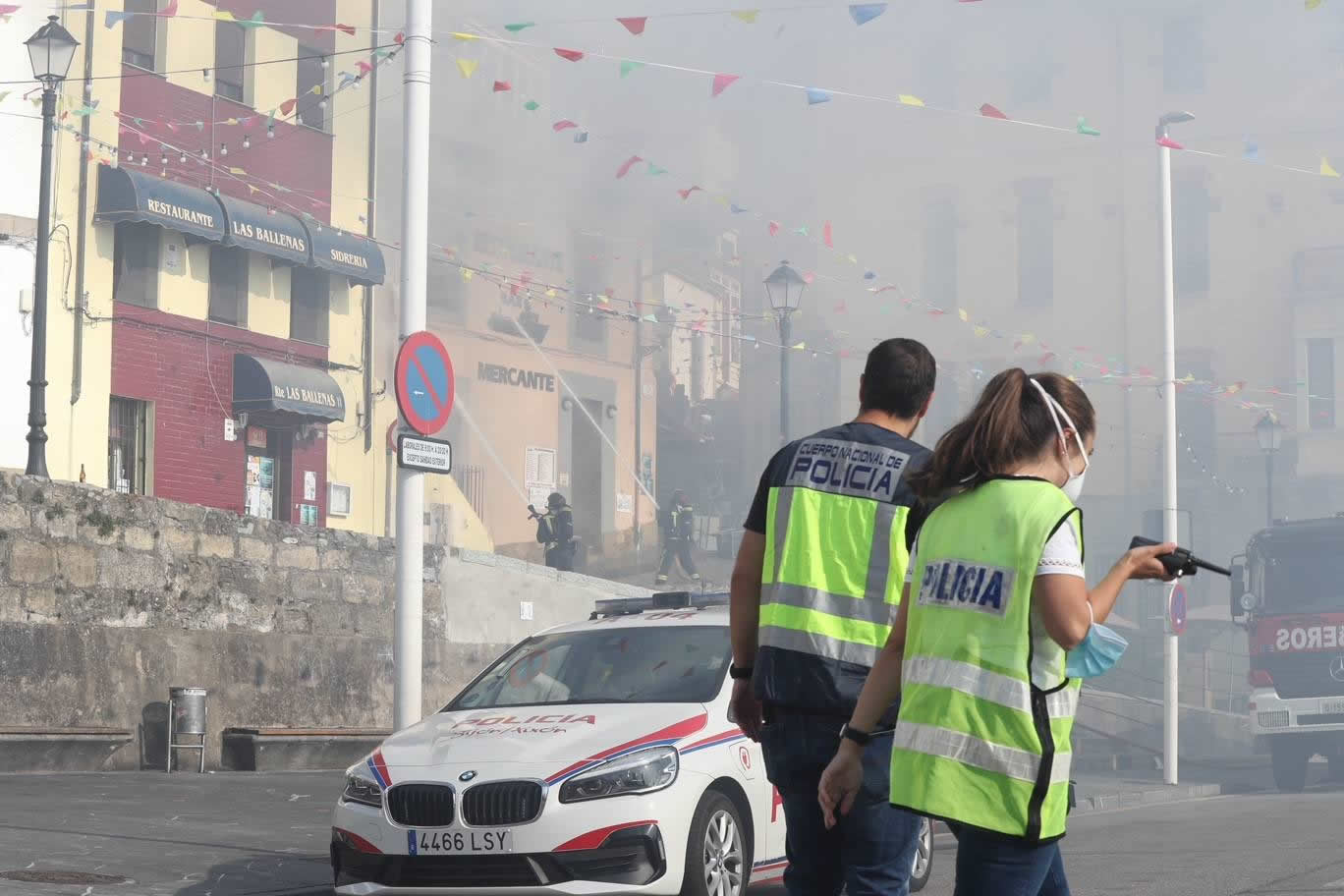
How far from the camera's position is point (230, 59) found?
29.3 metres

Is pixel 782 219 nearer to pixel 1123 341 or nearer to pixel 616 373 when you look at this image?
pixel 616 373

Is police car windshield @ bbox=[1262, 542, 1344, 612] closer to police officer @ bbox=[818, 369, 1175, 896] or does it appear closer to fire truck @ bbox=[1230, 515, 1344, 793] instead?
fire truck @ bbox=[1230, 515, 1344, 793]

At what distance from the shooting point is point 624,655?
8531mm

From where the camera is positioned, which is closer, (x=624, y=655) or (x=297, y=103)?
(x=624, y=655)

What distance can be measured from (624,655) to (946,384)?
4525 centimetres

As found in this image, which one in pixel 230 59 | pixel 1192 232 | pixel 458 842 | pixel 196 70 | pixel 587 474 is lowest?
pixel 458 842

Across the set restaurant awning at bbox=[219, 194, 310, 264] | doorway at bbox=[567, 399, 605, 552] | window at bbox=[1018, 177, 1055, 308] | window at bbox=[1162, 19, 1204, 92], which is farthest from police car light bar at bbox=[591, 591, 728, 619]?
window at bbox=[1162, 19, 1204, 92]

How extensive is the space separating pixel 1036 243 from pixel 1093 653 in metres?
53.0

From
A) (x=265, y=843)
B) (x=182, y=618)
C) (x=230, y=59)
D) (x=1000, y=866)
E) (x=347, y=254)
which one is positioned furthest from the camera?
(x=347, y=254)

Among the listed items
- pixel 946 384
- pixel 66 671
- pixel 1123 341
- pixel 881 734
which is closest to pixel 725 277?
pixel 946 384

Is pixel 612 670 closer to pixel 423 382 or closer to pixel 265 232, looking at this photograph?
pixel 423 382

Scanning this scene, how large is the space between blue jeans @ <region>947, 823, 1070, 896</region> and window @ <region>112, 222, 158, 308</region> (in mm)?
25427

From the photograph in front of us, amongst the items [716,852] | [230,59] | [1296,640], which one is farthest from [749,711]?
[230,59]

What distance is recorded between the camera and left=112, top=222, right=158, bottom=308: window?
27078 mm
